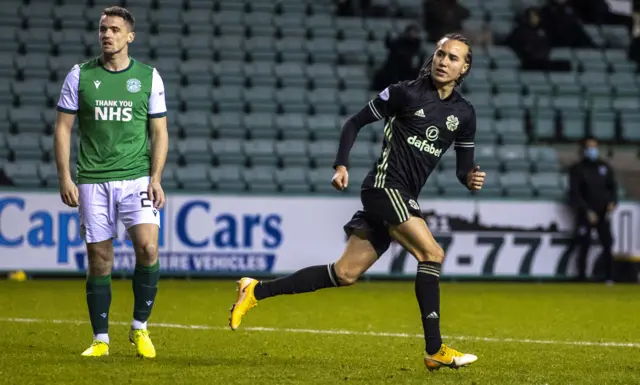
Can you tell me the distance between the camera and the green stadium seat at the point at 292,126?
18312 mm

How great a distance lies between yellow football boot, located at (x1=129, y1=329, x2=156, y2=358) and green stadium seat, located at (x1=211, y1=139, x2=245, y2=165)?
10.1 meters

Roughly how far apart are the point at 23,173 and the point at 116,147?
378 inches

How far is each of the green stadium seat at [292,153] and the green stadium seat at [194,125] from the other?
1.11 meters

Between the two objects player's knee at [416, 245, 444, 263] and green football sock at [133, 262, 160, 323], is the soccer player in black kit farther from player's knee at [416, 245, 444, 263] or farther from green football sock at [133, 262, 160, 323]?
green football sock at [133, 262, 160, 323]

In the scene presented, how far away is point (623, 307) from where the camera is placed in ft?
42.0

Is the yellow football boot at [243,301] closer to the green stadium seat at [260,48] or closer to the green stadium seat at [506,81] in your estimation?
the green stadium seat at [260,48]

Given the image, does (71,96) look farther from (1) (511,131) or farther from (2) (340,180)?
(1) (511,131)

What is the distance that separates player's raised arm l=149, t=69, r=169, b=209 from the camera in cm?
743

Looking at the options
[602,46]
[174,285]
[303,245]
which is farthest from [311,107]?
[602,46]

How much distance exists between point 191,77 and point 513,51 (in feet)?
19.0

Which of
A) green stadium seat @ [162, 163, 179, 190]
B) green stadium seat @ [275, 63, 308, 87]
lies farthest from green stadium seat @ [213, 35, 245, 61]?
green stadium seat @ [162, 163, 179, 190]

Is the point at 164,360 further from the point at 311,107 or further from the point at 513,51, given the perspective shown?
the point at 513,51

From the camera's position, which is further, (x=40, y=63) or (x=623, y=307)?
(x=40, y=63)

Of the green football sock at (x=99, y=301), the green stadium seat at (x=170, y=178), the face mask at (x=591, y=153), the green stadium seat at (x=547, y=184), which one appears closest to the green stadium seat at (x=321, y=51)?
the green stadium seat at (x=170, y=178)
